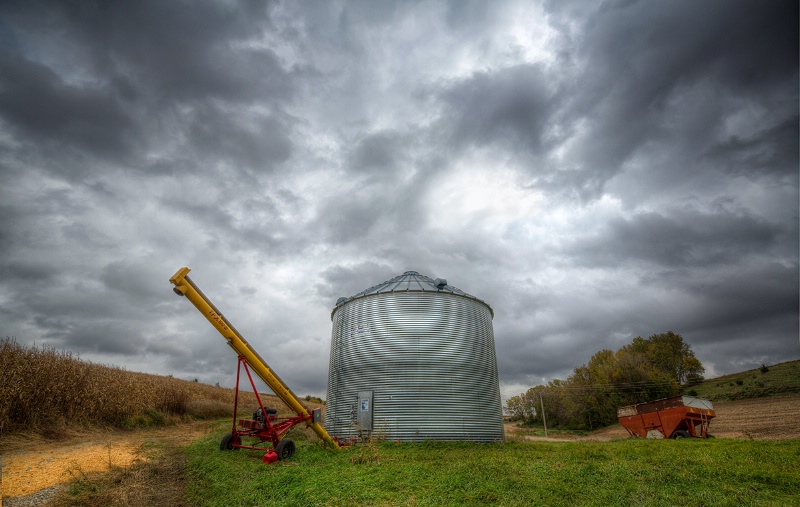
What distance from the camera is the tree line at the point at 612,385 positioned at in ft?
167

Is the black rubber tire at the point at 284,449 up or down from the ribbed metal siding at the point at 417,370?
down

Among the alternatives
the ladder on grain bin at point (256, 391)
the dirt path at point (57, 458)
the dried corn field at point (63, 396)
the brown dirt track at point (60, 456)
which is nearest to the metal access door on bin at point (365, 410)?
the ladder on grain bin at point (256, 391)

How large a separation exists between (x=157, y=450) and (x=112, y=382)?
8.50 m

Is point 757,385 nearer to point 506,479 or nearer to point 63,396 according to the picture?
point 506,479

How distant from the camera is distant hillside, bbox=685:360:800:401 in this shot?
46.4 metres

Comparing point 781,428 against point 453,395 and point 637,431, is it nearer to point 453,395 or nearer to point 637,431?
point 637,431

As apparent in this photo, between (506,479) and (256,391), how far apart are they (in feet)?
28.7

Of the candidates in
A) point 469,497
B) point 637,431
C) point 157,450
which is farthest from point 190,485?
point 637,431

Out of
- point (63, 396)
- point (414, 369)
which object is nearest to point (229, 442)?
point (414, 369)

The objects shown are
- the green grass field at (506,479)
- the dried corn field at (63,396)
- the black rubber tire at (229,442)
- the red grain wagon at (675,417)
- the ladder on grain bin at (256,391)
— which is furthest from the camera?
the red grain wagon at (675,417)

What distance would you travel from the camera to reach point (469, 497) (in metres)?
8.44

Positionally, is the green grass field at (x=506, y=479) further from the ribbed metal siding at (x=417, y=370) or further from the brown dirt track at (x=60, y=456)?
the ribbed metal siding at (x=417, y=370)

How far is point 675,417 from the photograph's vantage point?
899 inches

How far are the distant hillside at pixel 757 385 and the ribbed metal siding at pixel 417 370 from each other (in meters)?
44.9
